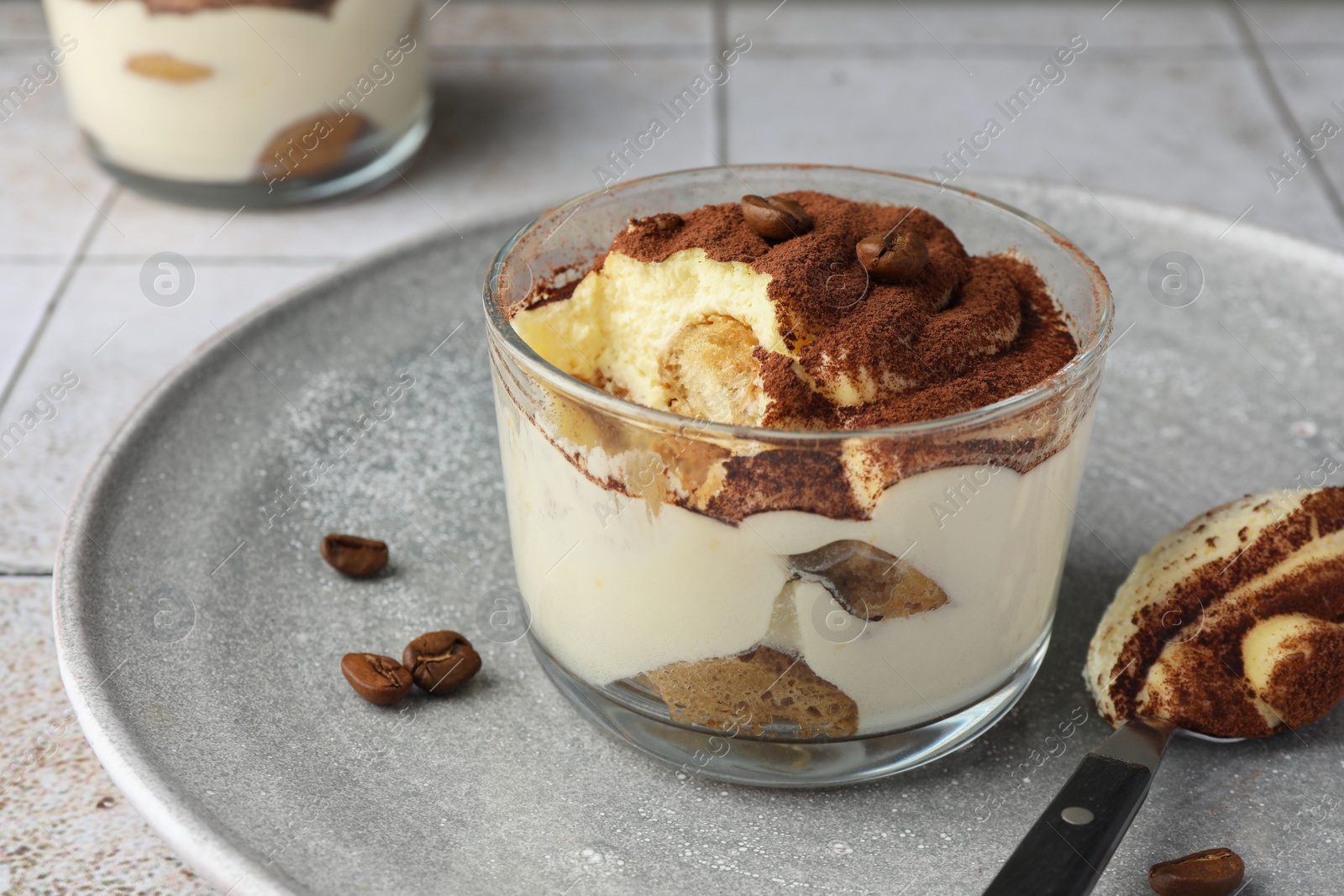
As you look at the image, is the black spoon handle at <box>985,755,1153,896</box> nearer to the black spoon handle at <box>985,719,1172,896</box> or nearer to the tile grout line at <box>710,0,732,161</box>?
the black spoon handle at <box>985,719,1172,896</box>

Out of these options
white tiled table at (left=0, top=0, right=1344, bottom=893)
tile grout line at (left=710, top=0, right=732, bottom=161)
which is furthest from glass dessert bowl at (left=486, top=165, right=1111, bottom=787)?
tile grout line at (left=710, top=0, right=732, bottom=161)

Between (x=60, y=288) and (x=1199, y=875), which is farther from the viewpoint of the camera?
(x=60, y=288)

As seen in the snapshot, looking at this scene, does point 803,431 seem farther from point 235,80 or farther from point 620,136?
point 620,136

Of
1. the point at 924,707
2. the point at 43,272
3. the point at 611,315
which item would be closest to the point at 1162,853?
the point at 924,707

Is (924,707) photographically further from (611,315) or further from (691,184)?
(691,184)

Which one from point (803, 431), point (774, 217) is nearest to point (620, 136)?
point (774, 217)

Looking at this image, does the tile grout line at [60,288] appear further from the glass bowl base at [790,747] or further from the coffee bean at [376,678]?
the glass bowl base at [790,747]
